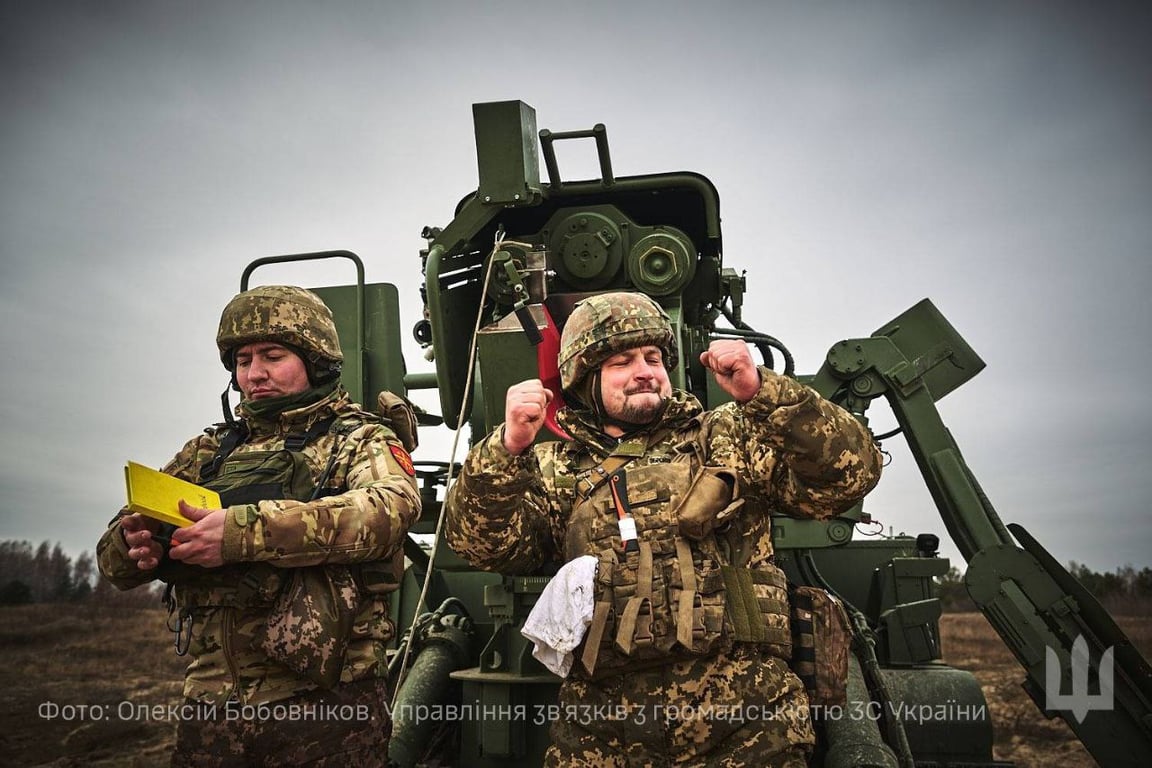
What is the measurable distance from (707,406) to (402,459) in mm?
3165

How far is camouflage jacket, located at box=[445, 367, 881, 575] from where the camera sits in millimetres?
2631

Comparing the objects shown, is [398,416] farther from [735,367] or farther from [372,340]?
[372,340]

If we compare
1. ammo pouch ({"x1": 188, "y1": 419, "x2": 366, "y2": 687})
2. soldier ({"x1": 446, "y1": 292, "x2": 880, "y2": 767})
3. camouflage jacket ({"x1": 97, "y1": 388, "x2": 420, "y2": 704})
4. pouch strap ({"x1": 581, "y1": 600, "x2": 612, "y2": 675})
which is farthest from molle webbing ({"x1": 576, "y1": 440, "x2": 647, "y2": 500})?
ammo pouch ({"x1": 188, "y1": 419, "x2": 366, "y2": 687})

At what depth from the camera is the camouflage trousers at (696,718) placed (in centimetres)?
260

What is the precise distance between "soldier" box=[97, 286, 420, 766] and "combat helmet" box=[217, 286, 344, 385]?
2 centimetres

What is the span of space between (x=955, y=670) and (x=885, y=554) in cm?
117

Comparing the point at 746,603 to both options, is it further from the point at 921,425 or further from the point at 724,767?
the point at 921,425

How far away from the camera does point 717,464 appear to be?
2914 mm

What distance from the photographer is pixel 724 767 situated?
101 inches

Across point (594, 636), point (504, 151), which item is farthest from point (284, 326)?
point (504, 151)

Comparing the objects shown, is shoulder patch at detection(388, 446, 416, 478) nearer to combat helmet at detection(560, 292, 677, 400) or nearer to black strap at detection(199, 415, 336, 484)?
black strap at detection(199, 415, 336, 484)

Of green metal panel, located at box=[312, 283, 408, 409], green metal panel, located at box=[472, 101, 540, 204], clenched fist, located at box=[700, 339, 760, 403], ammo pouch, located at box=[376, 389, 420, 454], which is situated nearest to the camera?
clenched fist, located at box=[700, 339, 760, 403]

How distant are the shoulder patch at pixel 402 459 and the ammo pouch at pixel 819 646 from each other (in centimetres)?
138

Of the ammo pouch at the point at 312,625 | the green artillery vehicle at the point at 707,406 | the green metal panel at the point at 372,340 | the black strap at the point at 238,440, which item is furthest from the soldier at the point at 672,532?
the green metal panel at the point at 372,340
